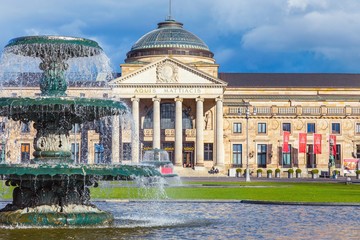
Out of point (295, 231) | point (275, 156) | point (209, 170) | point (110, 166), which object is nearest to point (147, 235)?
point (110, 166)

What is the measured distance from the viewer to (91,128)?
10625cm

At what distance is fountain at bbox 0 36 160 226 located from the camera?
2084 centimetres

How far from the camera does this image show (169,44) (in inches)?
4599

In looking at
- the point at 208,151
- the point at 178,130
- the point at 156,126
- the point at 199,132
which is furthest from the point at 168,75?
the point at 208,151

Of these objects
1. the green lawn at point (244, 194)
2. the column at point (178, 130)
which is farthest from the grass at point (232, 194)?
the column at point (178, 130)

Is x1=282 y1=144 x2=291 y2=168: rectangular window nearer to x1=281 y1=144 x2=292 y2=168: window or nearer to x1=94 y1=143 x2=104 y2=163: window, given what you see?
x1=281 y1=144 x2=292 y2=168: window

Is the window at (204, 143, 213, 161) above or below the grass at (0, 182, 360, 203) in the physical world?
above

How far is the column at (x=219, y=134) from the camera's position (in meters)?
107

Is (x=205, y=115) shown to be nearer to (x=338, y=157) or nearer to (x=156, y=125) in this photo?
(x=156, y=125)

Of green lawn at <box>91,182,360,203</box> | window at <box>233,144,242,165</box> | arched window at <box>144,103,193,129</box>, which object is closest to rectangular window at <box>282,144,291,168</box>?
window at <box>233,144,242,165</box>

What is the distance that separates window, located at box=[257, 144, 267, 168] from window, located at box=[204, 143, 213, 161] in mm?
7161

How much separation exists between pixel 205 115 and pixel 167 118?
5.46 metres

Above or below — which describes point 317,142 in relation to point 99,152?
above

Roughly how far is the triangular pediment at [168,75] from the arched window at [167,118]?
5.70 metres
